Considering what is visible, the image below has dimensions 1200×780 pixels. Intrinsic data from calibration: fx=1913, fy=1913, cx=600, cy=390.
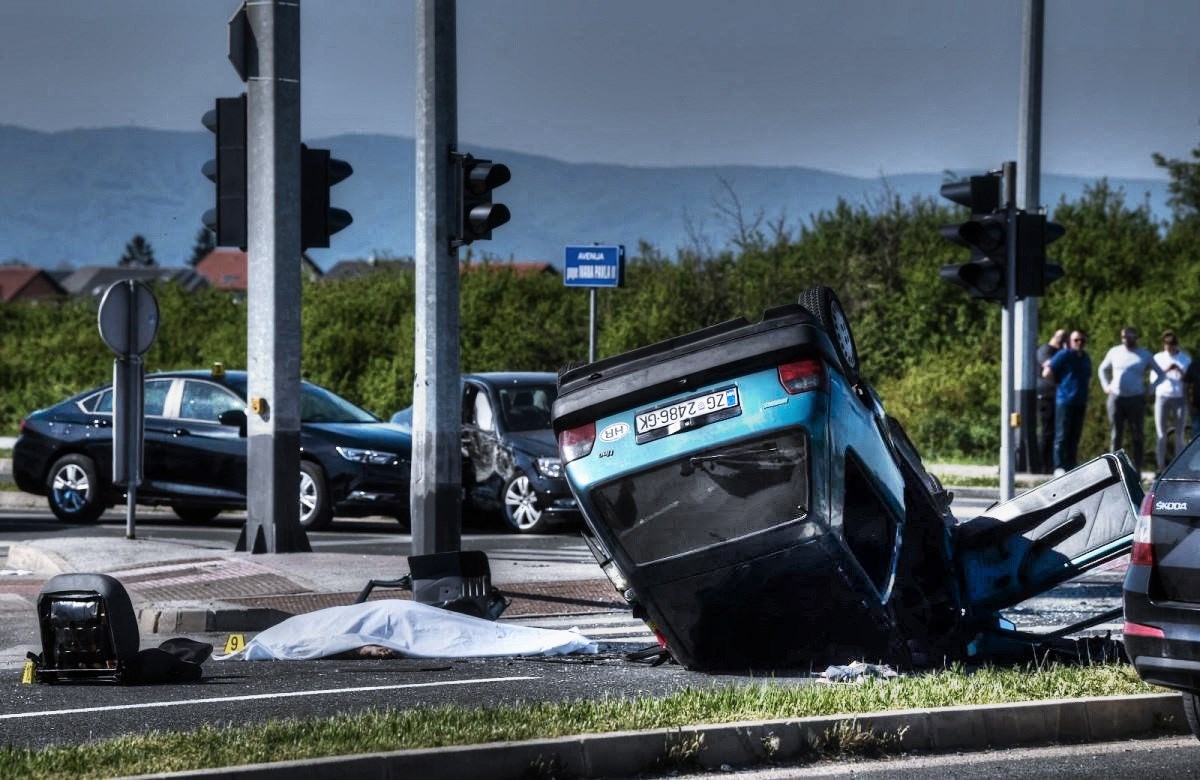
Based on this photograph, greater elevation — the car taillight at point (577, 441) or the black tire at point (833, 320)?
the black tire at point (833, 320)

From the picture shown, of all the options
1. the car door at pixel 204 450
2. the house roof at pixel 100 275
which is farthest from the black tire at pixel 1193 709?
the house roof at pixel 100 275

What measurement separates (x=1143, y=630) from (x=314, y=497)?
1187cm

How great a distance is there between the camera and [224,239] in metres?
14.1

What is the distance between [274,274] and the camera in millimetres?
14133

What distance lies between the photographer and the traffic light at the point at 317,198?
13930mm

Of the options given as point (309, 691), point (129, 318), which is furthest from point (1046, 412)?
point (309, 691)

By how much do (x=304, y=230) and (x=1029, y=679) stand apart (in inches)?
296

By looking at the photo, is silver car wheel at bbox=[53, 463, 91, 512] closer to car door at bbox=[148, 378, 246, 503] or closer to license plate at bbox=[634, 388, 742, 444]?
car door at bbox=[148, 378, 246, 503]

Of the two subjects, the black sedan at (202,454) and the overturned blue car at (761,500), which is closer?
the overturned blue car at (761,500)

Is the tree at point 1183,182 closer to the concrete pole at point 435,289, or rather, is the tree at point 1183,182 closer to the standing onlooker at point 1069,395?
the standing onlooker at point 1069,395

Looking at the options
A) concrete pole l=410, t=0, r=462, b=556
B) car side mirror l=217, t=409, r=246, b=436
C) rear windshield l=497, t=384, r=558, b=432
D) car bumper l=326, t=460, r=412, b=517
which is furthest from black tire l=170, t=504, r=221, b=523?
concrete pole l=410, t=0, r=462, b=556

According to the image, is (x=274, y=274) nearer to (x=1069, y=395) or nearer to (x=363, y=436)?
(x=363, y=436)

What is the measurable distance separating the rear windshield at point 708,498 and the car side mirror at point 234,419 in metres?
9.37

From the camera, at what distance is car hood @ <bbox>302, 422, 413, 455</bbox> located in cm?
1811
